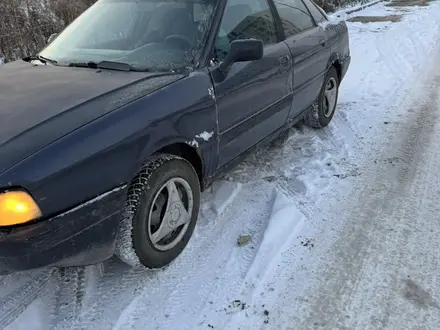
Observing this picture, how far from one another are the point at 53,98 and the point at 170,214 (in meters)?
0.95

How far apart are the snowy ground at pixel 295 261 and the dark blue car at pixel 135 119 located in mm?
285

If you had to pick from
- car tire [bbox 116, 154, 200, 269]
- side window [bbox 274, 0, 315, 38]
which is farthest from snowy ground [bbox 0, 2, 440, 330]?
side window [bbox 274, 0, 315, 38]

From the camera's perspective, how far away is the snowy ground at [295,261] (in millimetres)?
2561

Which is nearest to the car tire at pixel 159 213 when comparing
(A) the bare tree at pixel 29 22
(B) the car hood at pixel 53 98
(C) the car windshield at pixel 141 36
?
(B) the car hood at pixel 53 98

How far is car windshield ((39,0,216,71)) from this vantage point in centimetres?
321

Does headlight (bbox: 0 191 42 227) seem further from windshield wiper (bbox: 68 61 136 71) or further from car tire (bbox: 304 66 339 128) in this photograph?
car tire (bbox: 304 66 339 128)

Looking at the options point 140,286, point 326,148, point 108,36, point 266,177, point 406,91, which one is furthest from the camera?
point 406,91

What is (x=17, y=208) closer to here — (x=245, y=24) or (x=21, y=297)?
(x=21, y=297)

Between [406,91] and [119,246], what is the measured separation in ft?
17.0

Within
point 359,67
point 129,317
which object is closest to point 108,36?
point 129,317

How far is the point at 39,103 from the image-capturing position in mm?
2625

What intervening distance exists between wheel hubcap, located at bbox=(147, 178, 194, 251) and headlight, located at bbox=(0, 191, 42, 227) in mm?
740

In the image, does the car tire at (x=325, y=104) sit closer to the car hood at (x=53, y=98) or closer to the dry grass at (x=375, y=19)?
the car hood at (x=53, y=98)

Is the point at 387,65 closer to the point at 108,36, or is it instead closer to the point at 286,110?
the point at 286,110
